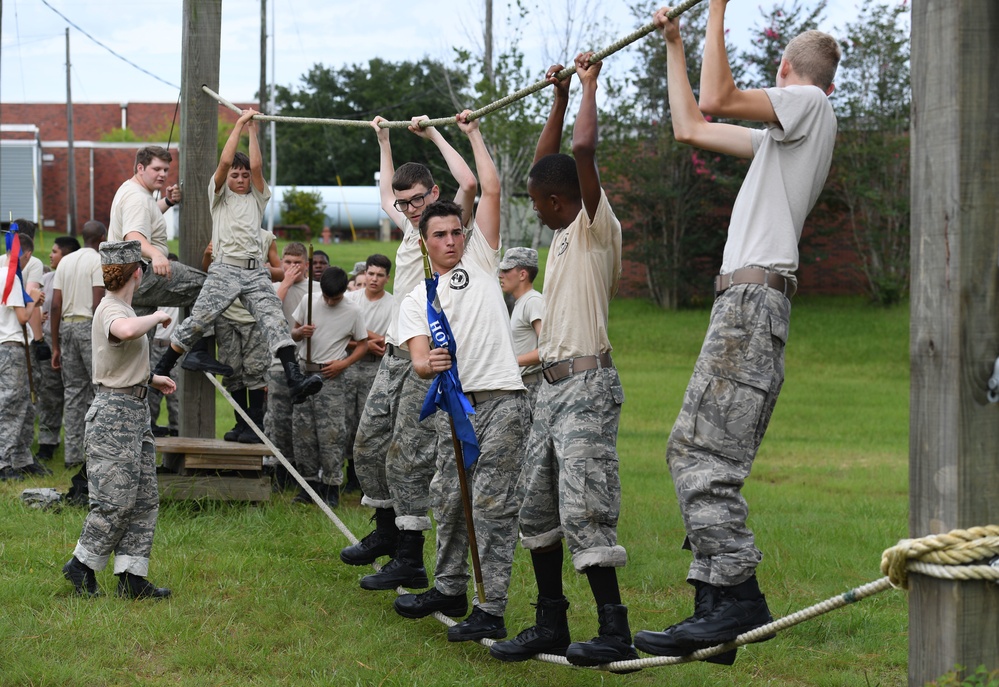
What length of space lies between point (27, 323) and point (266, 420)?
104 inches

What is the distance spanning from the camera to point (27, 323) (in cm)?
1078

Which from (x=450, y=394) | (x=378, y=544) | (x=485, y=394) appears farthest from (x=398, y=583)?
(x=450, y=394)

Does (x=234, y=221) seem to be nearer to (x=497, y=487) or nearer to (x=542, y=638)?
(x=497, y=487)

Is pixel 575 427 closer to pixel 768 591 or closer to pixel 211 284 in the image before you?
pixel 768 591

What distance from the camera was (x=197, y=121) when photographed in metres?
8.90

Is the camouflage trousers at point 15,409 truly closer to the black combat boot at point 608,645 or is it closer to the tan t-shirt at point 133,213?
the tan t-shirt at point 133,213

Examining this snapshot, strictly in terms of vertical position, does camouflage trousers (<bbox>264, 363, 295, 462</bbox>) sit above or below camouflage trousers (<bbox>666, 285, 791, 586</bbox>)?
below

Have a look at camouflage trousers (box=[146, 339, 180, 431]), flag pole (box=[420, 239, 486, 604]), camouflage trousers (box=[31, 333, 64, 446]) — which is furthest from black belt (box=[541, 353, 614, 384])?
camouflage trousers (box=[31, 333, 64, 446])

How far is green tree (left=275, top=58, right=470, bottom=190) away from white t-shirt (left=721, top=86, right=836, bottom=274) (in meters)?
46.4

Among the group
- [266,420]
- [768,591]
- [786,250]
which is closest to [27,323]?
[266,420]

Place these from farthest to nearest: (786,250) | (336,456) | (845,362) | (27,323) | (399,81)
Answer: (399,81), (845,362), (27,323), (336,456), (786,250)

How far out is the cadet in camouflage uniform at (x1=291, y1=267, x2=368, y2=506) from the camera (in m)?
9.73

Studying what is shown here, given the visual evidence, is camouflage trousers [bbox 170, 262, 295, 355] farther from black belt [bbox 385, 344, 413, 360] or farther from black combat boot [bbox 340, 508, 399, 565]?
black combat boot [bbox 340, 508, 399, 565]

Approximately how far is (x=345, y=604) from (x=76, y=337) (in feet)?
17.4
